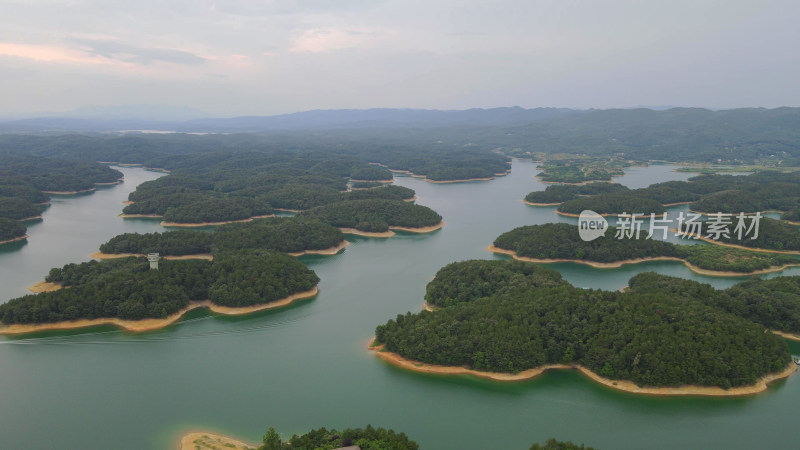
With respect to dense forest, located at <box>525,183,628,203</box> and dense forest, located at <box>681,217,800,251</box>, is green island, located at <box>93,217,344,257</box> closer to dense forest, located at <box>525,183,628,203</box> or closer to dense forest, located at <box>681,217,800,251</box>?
dense forest, located at <box>525,183,628,203</box>

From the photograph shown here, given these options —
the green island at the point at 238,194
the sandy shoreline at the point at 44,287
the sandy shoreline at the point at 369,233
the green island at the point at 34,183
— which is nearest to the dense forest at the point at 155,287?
the sandy shoreline at the point at 44,287

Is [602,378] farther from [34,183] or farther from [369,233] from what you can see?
[34,183]

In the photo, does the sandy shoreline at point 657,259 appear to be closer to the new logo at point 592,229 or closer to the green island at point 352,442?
the new logo at point 592,229

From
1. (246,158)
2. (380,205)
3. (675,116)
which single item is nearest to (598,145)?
(675,116)

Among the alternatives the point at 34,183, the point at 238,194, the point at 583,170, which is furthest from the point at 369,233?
the point at 583,170

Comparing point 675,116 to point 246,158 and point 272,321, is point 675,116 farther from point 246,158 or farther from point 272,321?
point 272,321
